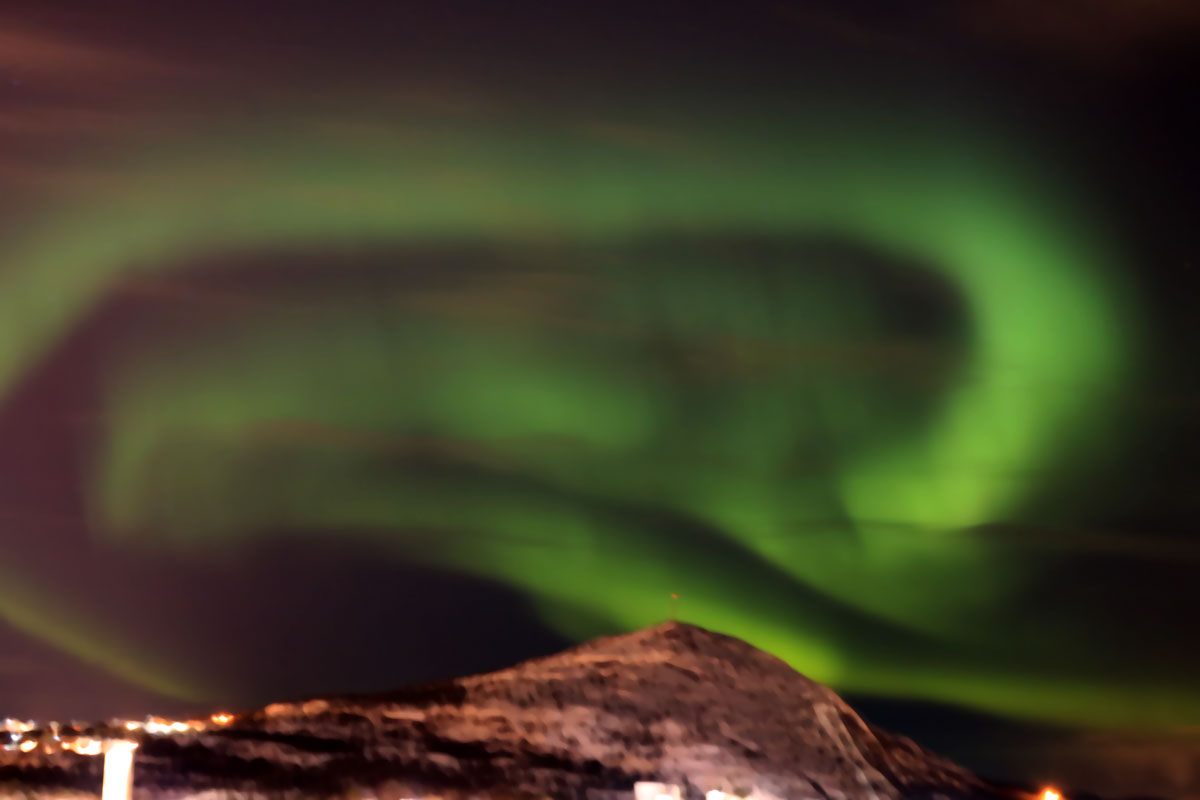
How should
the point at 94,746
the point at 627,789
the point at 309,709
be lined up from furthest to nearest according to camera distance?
the point at 309,709, the point at 627,789, the point at 94,746

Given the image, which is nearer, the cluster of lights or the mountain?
the cluster of lights

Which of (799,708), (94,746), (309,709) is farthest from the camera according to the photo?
(799,708)

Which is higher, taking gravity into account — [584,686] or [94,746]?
[584,686]

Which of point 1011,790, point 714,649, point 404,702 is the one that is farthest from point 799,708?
point 404,702

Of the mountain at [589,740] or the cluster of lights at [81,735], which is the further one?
the mountain at [589,740]

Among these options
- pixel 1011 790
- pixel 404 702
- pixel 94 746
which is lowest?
pixel 1011 790

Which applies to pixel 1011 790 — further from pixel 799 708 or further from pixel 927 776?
pixel 799 708

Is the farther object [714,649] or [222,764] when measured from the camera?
[714,649]

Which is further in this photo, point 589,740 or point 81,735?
point 589,740
